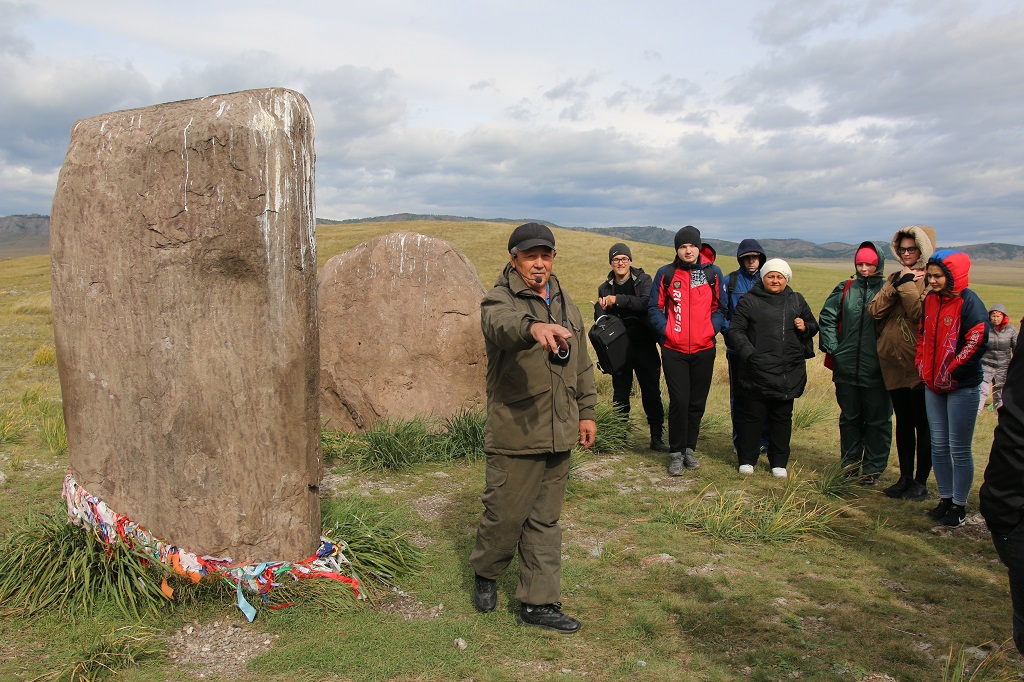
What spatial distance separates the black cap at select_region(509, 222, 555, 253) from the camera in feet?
14.0

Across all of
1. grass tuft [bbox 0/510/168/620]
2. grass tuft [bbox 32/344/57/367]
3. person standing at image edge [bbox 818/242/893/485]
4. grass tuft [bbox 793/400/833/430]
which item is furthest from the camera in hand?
grass tuft [bbox 32/344/57/367]

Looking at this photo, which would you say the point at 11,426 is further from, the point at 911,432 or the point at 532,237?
the point at 911,432

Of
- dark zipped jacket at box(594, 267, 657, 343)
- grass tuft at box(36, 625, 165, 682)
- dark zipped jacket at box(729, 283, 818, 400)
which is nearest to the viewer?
grass tuft at box(36, 625, 165, 682)

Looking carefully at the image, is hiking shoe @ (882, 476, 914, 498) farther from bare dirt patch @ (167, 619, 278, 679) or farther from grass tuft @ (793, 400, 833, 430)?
bare dirt patch @ (167, 619, 278, 679)

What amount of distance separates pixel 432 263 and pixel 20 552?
4.92 meters

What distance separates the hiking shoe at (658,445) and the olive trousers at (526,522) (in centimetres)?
406

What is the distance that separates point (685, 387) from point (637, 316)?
1.04 m

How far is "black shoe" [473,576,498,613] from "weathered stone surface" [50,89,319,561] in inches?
43.0

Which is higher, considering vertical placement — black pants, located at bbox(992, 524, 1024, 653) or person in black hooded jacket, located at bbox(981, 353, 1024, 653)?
→ person in black hooded jacket, located at bbox(981, 353, 1024, 653)

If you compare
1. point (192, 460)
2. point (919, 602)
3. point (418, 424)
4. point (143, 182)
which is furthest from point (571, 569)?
point (143, 182)

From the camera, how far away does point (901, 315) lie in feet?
21.9

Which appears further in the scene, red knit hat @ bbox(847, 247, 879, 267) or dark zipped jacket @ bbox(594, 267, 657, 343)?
dark zipped jacket @ bbox(594, 267, 657, 343)

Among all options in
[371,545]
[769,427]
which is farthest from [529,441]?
[769,427]

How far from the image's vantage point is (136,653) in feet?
12.8
